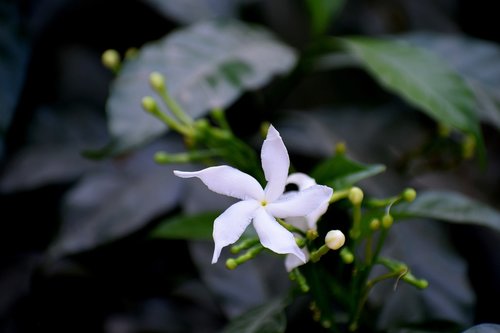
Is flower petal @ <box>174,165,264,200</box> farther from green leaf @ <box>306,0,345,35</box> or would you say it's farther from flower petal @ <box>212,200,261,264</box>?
green leaf @ <box>306,0,345,35</box>

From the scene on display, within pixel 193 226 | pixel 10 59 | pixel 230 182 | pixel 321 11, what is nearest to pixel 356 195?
pixel 230 182

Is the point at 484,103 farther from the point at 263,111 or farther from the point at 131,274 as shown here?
the point at 131,274

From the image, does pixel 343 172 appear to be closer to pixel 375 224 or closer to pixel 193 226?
pixel 375 224

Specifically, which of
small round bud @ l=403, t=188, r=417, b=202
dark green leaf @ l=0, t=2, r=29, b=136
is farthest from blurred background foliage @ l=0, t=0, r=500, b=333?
small round bud @ l=403, t=188, r=417, b=202

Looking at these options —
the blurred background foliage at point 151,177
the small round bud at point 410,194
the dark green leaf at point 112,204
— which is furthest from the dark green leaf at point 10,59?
the small round bud at point 410,194

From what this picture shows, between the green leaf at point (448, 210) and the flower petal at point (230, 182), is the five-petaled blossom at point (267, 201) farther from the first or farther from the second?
Answer: the green leaf at point (448, 210)

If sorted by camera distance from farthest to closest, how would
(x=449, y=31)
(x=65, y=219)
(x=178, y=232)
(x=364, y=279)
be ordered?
(x=449, y=31) < (x=65, y=219) < (x=178, y=232) < (x=364, y=279)

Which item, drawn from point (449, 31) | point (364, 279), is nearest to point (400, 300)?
point (364, 279)
